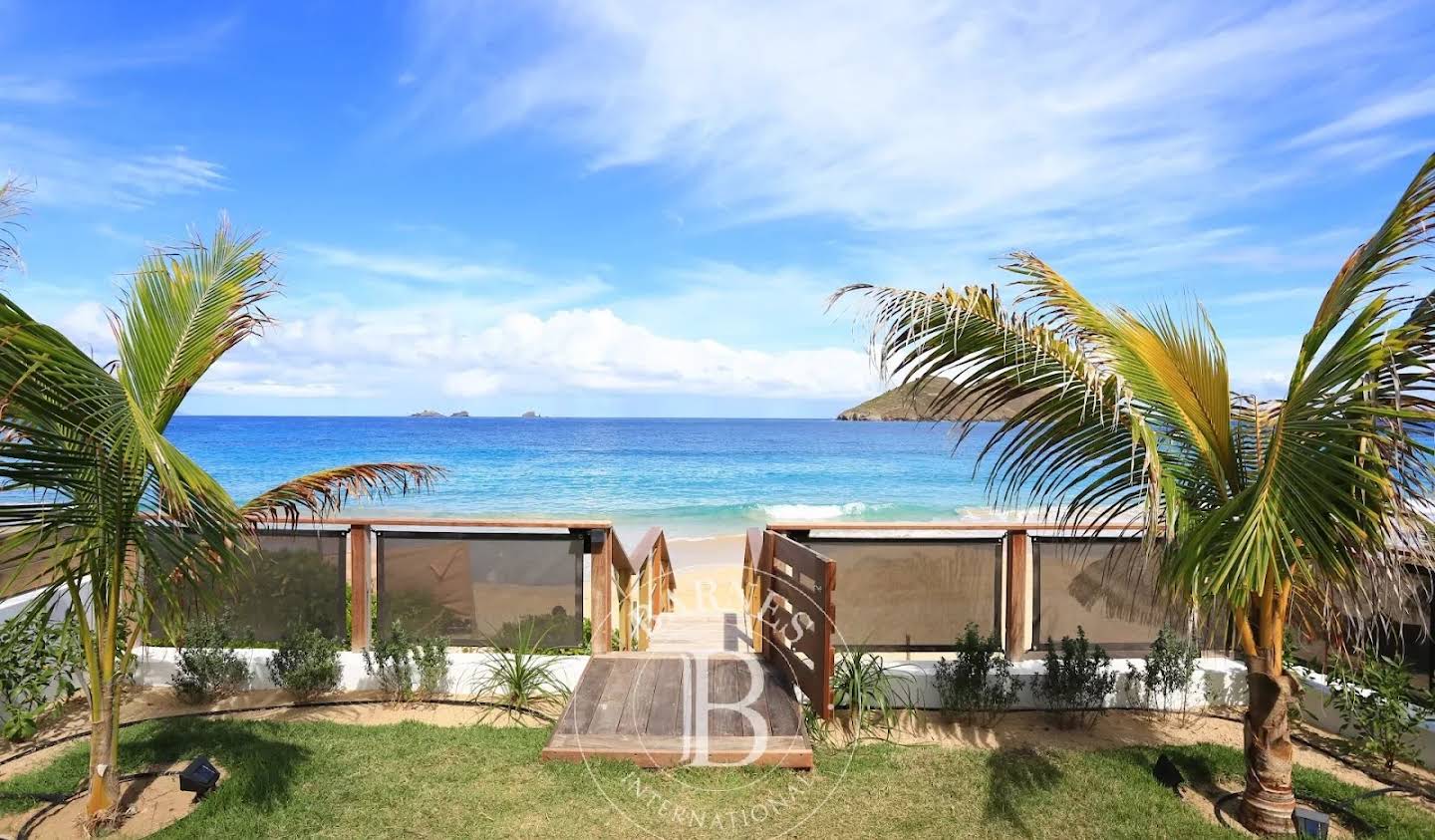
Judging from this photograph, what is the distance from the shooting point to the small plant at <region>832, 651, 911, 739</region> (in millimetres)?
4750

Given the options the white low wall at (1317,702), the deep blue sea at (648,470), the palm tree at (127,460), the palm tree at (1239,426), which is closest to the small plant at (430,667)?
the palm tree at (127,460)

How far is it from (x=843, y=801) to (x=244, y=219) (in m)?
4.34

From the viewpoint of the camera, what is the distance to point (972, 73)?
8.15 meters

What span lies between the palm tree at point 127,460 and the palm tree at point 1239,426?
303 cm

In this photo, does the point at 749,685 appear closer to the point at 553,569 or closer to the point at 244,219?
the point at 553,569

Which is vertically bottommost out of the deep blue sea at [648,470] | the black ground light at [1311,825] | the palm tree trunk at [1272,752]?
the deep blue sea at [648,470]

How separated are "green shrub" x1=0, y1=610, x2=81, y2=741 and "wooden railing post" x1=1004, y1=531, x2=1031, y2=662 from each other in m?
5.91

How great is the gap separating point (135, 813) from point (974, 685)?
4.76 metres

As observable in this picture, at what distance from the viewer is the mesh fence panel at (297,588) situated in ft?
18.0

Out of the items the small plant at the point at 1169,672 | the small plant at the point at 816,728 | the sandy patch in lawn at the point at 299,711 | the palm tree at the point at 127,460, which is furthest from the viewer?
the small plant at the point at 1169,672

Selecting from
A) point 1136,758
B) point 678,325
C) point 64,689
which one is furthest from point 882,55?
point 678,325

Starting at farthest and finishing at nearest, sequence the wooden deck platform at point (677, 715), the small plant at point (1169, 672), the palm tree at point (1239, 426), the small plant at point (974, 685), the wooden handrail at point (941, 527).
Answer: the wooden handrail at point (941, 527) → the small plant at point (1169, 672) → the small plant at point (974, 685) → the wooden deck platform at point (677, 715) → the palm tree at point (1239, 426)

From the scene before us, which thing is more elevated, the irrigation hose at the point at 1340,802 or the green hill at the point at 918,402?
the green hill at the point at 918,402

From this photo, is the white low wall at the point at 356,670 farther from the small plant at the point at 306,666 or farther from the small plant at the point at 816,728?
the small plant at the point at 816,728
